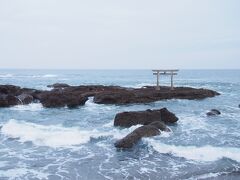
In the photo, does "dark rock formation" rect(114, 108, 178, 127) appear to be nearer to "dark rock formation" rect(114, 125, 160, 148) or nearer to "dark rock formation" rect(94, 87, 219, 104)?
"dark rock formation" rect(114, 125, 160, 148)

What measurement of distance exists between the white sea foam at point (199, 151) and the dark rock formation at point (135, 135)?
58cm

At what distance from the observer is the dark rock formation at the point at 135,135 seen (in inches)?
607

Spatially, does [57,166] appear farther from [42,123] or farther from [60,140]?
[42,123]

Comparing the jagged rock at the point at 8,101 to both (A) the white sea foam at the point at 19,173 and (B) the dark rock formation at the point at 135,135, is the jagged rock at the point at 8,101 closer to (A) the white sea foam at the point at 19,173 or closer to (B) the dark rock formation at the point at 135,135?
(B) the dark rock formation at the point at 135,135

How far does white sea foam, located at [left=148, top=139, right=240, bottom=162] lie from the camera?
14175 mm

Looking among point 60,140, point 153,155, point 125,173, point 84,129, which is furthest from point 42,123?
point 125,173

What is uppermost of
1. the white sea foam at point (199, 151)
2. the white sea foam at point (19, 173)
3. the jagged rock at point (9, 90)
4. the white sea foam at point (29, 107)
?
the jagged rock at point (9, 90)

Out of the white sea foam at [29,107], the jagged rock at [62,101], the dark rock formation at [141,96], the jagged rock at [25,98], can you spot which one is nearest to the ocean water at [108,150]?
the white sea foam at [29,107]

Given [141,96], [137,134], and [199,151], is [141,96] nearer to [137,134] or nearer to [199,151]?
[137,134]

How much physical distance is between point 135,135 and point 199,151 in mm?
2716

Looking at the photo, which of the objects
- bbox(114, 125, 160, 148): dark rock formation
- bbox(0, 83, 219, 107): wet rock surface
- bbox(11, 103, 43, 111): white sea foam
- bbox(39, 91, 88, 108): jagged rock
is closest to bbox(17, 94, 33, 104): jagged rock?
bbox(0, 83, 219, 107): wet rock surface

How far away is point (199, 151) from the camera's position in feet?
49.0

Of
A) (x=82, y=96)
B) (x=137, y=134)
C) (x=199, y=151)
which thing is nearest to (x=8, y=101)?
(x=82, y=96)

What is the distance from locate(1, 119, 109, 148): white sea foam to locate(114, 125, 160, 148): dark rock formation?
6.86ft
